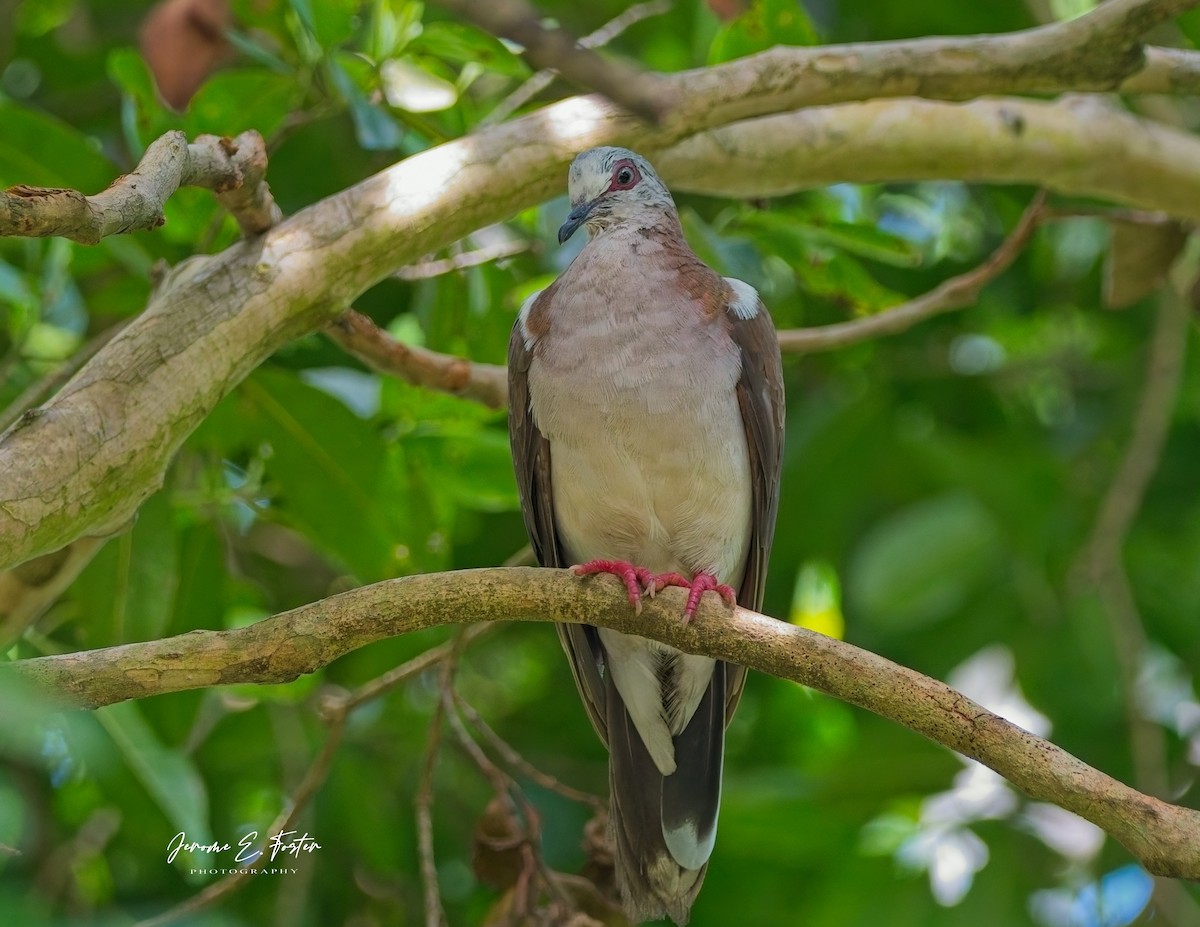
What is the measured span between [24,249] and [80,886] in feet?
7.43

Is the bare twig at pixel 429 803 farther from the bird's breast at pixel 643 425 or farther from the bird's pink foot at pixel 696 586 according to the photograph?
the bird's pink foot at pixel 696 586

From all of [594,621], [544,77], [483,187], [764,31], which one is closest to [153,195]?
[483,187]

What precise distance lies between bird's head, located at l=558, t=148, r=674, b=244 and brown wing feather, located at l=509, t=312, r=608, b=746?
1.18ft

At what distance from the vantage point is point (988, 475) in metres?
4.69

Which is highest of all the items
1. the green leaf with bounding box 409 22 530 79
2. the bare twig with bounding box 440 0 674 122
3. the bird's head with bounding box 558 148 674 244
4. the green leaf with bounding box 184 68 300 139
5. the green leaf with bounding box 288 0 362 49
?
the bare twig with bounding box 440 0 674 122

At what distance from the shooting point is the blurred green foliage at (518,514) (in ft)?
12.0

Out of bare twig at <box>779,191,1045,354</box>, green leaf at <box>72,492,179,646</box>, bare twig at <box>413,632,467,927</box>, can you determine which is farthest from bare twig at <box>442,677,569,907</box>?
bare twig at <box>779,191,1045,354</box>

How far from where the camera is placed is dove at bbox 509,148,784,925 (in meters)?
3.26

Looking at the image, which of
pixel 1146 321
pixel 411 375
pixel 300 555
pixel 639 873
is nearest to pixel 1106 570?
pixel 1146 321

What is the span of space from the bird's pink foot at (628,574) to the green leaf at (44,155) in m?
1.72

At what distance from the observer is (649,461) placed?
3.24 m

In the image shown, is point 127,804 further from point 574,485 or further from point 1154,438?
point 1154,438

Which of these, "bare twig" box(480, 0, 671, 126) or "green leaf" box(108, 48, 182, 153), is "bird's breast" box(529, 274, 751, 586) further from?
"green leaf" box(108, 48, 182, 153)

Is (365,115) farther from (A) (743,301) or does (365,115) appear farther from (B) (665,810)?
(B) (665,810)
